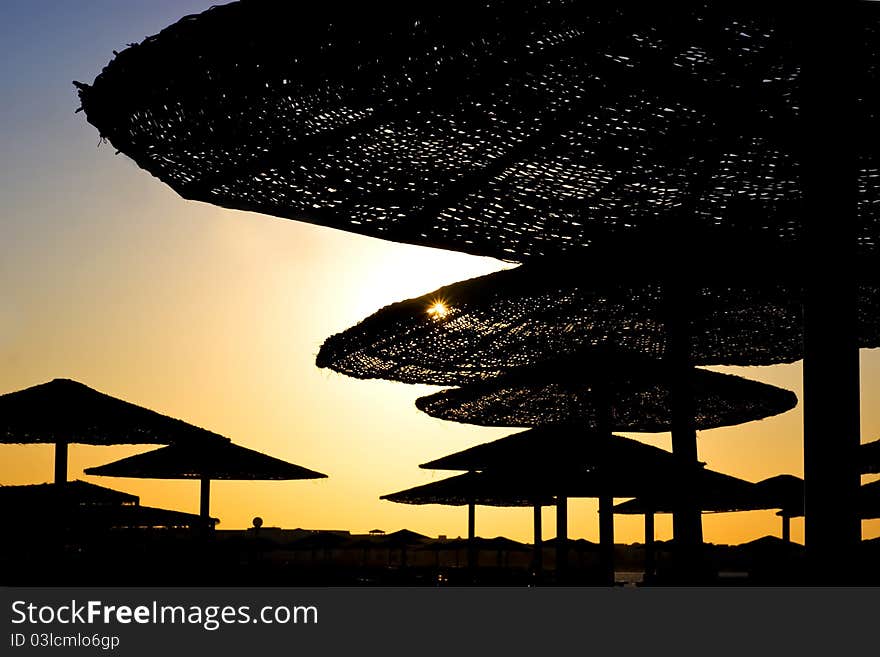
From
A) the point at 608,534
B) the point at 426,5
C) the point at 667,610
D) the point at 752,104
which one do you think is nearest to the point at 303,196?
the point at 426,5

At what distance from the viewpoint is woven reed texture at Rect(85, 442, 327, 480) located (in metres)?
15.0

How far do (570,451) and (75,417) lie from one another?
223 inches

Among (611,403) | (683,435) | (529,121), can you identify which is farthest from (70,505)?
(529,121)

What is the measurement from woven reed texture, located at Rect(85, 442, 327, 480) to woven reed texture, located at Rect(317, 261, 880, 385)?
4.81 m

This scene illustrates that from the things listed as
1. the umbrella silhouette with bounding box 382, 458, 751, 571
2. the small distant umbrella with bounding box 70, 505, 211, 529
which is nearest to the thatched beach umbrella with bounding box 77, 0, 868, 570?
the umbrella silhouette with bounding box 382, 458, 751, 571

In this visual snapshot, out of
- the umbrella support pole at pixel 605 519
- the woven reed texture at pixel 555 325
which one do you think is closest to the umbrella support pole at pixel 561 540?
the umbrella support pole at pixel 605 519

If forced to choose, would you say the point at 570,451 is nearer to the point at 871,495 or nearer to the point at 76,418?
the point at 871,495

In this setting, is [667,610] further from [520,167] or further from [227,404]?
[227,404]

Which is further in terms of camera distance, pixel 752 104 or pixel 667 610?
pixel 752 104

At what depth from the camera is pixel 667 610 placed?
4785mm

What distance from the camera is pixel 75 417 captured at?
1235 centimetres

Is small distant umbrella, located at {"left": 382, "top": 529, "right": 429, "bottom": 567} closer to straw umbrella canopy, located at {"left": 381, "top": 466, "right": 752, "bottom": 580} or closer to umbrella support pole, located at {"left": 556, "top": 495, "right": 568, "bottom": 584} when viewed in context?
umbrella support pole, located at {"left": 556, "top": 495, "right": 568, "bottom": 584}

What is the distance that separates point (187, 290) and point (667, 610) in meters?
12.9

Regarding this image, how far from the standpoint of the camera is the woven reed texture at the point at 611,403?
38.1ft
